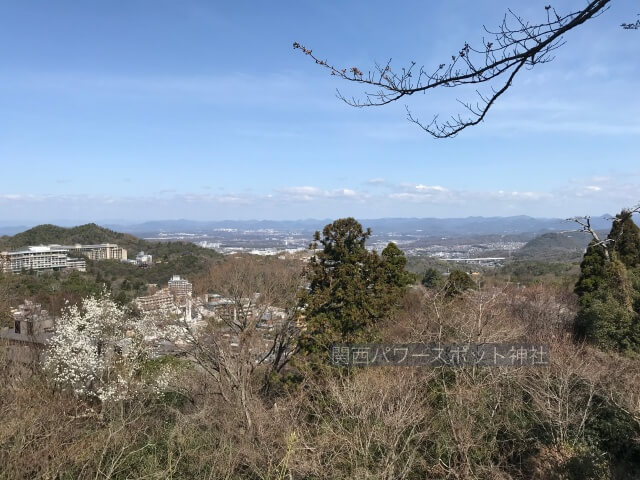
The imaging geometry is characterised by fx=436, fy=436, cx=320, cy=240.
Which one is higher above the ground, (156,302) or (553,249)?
(156,302)

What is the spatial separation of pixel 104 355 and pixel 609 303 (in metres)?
13.3

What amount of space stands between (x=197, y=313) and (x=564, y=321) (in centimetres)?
1061

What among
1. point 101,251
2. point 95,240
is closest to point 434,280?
→ point 101,251

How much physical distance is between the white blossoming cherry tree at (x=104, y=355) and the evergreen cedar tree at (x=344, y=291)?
163 inches

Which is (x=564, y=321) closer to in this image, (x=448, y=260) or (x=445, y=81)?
(x=445, y=81)

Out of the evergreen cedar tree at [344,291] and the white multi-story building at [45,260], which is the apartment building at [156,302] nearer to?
the evergreen cedar tree at [344,291]

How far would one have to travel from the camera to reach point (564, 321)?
41.1 ft

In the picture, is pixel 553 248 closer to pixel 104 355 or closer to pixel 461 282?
pixel 461 282

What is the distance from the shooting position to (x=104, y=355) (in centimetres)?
1220

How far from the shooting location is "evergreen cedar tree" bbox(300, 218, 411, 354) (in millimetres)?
11445

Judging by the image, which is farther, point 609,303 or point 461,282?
point 461,282

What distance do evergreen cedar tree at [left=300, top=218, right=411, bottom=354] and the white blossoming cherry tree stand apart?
4151mm

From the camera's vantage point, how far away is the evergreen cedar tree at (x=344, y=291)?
1145cm

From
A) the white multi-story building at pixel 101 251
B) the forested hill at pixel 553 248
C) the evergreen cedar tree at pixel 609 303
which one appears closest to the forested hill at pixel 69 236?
the white multi-story building at pixel 101 251
